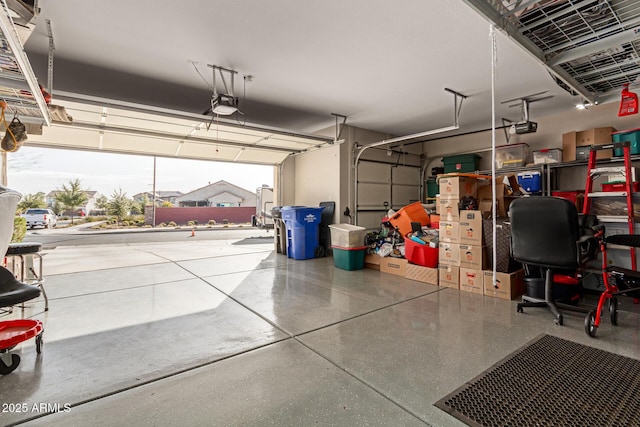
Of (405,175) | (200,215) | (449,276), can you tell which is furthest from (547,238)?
(200,215)

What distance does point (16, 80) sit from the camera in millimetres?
2477

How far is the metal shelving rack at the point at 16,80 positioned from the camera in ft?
6.16

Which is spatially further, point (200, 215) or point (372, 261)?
point (200, 215)

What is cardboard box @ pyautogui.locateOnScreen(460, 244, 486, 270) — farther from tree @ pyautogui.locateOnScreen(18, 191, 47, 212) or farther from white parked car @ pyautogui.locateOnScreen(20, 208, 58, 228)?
tree @ pyautogui.locateOnScreen(18, 191, 47, 212)

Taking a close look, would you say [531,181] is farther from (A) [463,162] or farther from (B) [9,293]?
(B) [9,293]

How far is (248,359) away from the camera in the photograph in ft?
6.67

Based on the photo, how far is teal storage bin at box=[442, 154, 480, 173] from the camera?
21.7 ft

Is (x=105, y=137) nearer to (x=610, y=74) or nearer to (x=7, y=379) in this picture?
(x=7, y=379)

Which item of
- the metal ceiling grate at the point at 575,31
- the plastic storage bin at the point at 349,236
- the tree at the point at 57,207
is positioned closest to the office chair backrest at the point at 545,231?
the metal ceiling grate at the point at 575,31

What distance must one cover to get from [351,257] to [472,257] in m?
1.90

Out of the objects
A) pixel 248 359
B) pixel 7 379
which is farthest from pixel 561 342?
pixel 7 379

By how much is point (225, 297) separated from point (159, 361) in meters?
1.47

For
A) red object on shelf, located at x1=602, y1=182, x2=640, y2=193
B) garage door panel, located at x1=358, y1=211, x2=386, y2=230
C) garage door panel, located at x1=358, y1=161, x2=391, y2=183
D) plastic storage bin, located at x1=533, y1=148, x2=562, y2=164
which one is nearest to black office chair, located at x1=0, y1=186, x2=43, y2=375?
garage door panel, located at x1=358, y1=211, x2=386, y2=230

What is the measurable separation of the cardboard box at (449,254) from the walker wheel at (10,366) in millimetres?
4312
